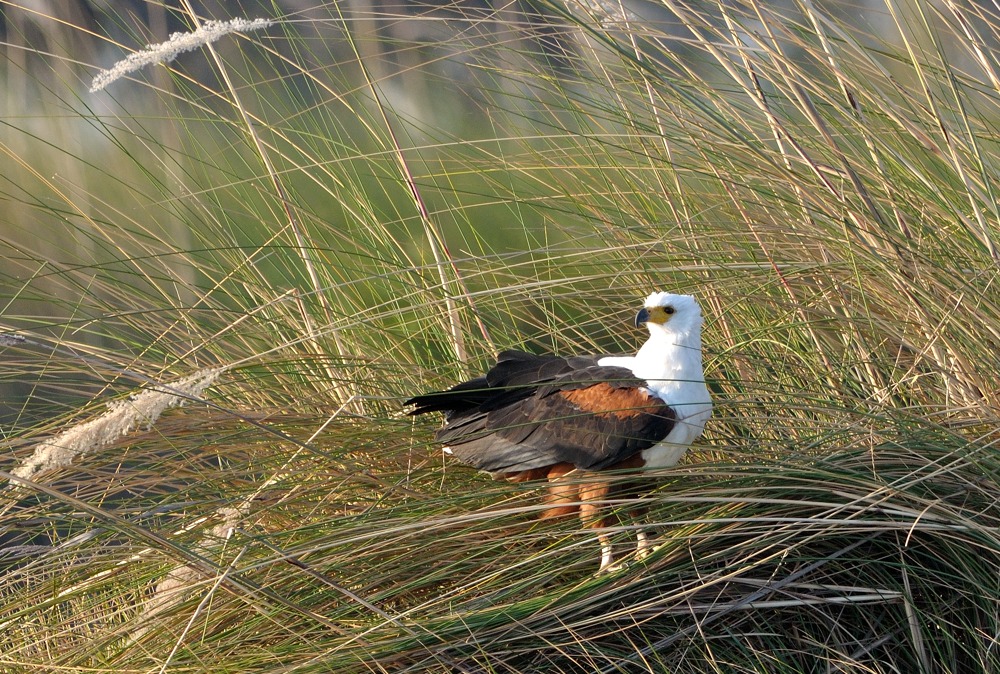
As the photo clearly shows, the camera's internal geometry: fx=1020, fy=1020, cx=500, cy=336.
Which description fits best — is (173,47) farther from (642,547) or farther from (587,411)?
(642,547)

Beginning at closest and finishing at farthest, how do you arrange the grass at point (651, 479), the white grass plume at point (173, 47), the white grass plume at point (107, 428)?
the white grass plume at point (107, 428) → the grass at point (651, 479) → the white grass plume at point (173, 47)

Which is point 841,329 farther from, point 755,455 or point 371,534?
point 371,534

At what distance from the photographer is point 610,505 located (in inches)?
85.7

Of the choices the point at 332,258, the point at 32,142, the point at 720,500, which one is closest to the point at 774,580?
the point at 720,500

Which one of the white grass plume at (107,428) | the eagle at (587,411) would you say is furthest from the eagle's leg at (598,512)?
the white grass plume at (107,428)

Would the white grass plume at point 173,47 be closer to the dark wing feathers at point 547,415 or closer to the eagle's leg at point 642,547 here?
the dark wing feathers at point 547,415

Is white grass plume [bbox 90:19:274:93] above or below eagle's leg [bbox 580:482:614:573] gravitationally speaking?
above

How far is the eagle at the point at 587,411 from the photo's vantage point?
2186 millimetres

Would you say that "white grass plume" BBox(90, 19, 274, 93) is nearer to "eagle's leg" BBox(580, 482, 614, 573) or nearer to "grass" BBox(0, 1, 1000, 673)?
"grass" BBox(0, 1, 1000, 673)

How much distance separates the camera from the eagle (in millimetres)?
2186

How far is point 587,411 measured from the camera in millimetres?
2268

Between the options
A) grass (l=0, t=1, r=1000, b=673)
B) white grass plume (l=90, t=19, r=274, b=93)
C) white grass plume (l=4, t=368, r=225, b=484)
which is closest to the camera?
white grass plume (l=4, t=368, r=225, b=484)

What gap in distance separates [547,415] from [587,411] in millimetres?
103

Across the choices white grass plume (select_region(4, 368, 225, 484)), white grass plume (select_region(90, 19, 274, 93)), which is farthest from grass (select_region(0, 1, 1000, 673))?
white grass plume (select_region(90, 19, 274, 93))
